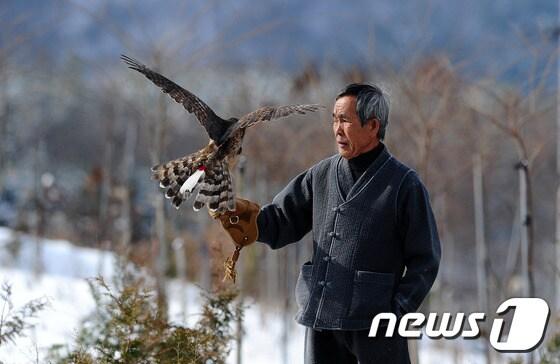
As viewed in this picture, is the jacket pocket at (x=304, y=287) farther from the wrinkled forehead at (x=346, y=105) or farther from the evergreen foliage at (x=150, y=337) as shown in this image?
the wrinkled forehead at (x=346, y=105)

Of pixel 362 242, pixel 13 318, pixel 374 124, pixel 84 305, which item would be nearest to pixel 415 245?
pixel 362 242

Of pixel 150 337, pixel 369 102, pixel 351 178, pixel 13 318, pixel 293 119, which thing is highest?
pixel 293 119

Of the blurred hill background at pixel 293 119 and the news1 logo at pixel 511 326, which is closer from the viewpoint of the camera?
the news1 logo at pixel 511 326

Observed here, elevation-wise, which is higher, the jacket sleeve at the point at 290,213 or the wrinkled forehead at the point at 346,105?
the wrinkled forehead at the point at 346,105

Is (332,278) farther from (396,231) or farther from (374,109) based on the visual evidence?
(374,109)

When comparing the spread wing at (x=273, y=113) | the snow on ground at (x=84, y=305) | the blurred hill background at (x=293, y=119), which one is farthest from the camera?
the snow on ground at (x=84, y=305)

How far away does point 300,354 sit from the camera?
381 inches

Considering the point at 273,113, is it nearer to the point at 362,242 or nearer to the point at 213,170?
the point at 213,170

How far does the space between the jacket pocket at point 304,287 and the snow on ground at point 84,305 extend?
3384 mm

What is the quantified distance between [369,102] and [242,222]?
702mm

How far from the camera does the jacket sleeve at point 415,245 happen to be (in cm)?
347

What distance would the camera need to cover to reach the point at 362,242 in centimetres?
358

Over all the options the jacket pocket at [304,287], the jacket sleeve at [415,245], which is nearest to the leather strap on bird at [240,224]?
the jacket pocket at [304,287]

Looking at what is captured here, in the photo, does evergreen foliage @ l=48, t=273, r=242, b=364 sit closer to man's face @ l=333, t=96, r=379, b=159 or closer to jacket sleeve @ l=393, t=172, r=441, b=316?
jacket sleeve @ l=393, t=172, r=441, b=316
